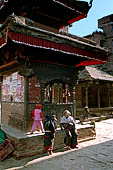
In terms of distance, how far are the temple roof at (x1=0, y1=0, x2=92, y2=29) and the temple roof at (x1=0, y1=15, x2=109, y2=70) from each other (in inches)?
38.1

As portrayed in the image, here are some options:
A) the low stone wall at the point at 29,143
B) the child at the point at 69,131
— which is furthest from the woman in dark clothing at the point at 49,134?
the child at the point at 69,131

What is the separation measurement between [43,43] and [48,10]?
2.61m

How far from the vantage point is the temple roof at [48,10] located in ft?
21.1

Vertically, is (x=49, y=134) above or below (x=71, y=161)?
above

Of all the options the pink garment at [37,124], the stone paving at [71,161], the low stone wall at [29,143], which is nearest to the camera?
the stone paving at [71,161]

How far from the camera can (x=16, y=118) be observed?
22.3 ft

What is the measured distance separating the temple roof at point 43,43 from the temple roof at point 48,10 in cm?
97

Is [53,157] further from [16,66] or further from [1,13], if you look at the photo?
[1,13]

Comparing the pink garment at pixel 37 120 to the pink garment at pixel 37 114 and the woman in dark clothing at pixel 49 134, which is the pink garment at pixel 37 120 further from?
the woman in dark clothing at pixel 49 134

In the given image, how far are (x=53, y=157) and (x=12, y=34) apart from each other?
13.3 ft

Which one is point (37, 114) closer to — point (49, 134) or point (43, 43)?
point (49, 134)

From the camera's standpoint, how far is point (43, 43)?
514cm

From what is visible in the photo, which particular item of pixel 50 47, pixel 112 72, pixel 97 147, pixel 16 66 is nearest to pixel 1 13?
pixel 16 66

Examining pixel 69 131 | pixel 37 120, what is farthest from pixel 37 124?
pixel 69 131
